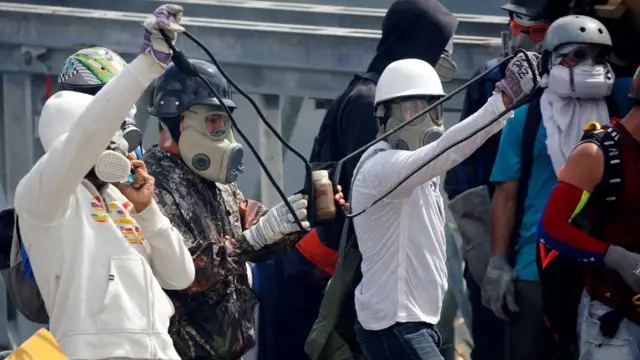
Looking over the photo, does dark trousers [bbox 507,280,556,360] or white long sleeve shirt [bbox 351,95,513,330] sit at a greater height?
white long sleeve shirt [bbox 351,95,513,330]

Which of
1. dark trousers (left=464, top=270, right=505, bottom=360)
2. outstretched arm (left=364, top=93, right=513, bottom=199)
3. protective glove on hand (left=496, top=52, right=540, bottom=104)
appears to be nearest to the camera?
protective glove on hand (left=496, top=52, right=540, bottom=104)

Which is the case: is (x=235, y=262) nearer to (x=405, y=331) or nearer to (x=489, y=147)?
(x=405, y=331)

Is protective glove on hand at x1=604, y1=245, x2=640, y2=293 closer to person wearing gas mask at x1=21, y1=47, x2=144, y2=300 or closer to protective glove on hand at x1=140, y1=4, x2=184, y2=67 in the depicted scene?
person wearing gas mask at x1=21, y1=47, x2=144, y2=300

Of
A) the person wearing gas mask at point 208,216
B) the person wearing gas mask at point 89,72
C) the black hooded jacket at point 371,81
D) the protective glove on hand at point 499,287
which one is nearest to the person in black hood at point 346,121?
the black hooded jacket at point 371,81

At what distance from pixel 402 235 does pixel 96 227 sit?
4.85 ft

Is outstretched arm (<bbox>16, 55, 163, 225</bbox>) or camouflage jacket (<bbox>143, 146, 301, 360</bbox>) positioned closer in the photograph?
outstretched arm (<bbox>16, 55, 163, 225</bbox>)

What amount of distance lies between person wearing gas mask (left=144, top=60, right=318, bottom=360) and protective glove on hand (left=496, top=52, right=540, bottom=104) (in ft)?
2.66

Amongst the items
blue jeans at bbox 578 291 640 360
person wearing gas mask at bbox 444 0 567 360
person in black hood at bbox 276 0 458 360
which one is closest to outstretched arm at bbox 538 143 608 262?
blue jeans at bbox 578 291 640 360

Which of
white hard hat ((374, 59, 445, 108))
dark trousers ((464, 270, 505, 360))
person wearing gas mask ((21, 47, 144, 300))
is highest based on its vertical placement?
person wearing gas mask ((21, 47, 144, 300))

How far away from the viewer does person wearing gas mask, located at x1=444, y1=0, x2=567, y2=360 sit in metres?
7.05

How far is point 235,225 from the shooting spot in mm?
5996

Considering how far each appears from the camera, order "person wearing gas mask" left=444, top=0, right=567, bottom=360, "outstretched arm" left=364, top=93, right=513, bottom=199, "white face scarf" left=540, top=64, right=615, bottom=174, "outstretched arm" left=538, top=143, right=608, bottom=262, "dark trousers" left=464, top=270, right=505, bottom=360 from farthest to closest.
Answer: "dark trousers" left=464, top=270, right=505, bottom=360 → "person wearing gas mask" left=444, top=0, right=567, bottom=360 → "white face scarf" left=540, top=64, right=615, bottom=174 → "outstretched arm" left=538, top=143, right=608, bottom=262 → "outstretched arm" left=364, top=93, right=513, bottom=199

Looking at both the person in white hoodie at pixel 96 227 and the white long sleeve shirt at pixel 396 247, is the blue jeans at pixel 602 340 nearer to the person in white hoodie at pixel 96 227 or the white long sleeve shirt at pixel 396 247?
the white long sleeve shirt at pixel 396 247

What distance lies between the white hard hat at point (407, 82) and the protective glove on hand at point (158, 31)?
1594mm
